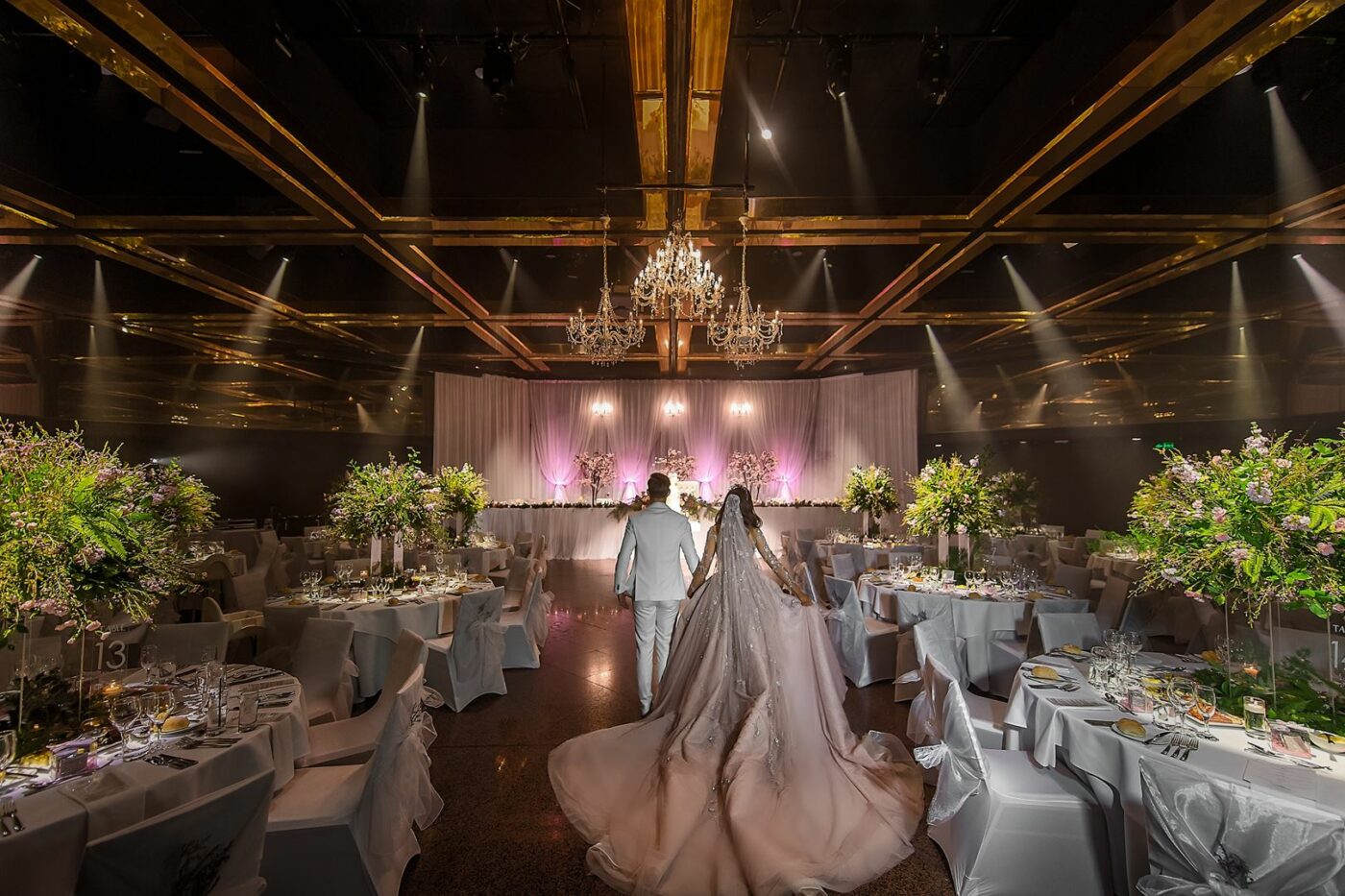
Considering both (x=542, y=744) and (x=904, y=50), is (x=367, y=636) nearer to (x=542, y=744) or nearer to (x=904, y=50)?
(x=542, y=744)

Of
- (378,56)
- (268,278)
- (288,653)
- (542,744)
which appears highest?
(378,56)

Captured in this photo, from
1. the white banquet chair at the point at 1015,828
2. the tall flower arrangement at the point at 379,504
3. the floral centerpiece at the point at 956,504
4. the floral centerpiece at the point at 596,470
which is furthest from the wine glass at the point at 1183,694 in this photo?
the floral centerpiece at the point at 596,470

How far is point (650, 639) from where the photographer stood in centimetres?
472

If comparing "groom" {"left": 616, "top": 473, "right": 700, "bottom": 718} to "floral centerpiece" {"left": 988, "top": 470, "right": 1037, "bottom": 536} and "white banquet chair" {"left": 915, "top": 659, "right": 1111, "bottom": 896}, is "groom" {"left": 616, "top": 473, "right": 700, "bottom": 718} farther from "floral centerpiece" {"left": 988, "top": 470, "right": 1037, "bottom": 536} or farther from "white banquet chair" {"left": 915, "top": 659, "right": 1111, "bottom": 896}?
"floral centerpiece" {"left": 988, "top": 470, "right": 1037, "bottom": 536}

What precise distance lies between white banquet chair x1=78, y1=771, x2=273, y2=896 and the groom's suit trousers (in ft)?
9.58

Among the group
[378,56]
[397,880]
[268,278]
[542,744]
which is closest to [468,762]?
[542,744]

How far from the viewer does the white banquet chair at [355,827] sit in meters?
2.39

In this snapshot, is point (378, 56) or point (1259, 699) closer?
point (1259, 699)

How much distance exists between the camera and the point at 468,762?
4043 millimetres

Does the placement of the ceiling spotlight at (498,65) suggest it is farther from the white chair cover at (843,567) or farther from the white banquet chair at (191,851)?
the white chair cover at (843,567)

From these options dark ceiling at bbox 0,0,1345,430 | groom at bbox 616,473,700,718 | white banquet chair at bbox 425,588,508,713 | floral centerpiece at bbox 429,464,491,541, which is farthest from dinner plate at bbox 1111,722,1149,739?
floral centerpiece at bbox 429,464,491,541

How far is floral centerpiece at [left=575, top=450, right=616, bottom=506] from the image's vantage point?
1495 cm

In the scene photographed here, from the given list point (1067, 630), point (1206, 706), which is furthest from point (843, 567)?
point (1206, 706)

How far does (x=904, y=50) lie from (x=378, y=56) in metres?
4.32
